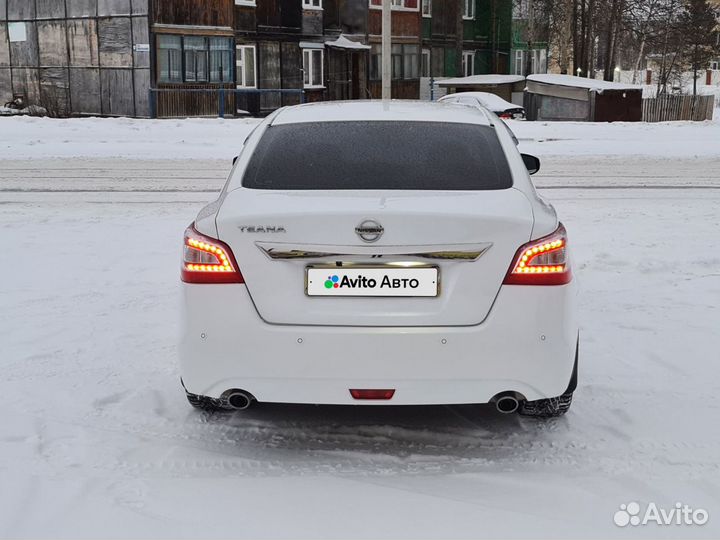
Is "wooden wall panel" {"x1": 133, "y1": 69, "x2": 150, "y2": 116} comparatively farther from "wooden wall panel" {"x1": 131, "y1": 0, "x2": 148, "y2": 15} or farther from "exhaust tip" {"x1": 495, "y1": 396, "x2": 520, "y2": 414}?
"exhaust tip" {"x1": 495, "y1": 396, "x2": 520, "y2": 414}

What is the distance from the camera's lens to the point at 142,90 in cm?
3525

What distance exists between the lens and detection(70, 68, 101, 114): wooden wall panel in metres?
36.5

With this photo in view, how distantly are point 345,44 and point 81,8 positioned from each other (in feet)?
37.4

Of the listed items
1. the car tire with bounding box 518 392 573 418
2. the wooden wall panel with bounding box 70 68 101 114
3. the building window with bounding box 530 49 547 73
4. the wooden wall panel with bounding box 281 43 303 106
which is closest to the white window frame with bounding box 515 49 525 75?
the building window with bounding box 530 49 547 73

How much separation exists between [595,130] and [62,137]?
560 inches

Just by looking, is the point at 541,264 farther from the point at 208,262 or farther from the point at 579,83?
the point at 579,83

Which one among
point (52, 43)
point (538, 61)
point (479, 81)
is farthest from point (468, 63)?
point (52, 43)

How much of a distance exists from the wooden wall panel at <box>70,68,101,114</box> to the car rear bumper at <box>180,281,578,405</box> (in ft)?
111

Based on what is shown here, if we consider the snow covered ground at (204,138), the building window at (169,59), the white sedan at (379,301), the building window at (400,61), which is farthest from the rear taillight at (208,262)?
the building window at (400,61)

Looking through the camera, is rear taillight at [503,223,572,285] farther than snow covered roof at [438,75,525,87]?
No

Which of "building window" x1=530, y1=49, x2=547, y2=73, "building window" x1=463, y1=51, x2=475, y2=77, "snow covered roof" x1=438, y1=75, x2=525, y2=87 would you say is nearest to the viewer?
"snow covered roof" x1=438, y1=75, x2=525, y2=87

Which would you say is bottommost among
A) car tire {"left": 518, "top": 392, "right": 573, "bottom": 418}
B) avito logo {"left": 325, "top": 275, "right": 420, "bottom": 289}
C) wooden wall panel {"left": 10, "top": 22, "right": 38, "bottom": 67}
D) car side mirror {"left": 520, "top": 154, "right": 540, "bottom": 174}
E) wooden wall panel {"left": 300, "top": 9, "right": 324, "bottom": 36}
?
car tire {"left": 518, "top": 392, "right": 573, "bottom": 418}

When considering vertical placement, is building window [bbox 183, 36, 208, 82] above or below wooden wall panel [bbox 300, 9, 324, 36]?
below

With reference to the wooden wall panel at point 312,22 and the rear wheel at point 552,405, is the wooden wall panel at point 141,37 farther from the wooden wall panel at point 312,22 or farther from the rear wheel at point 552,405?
the rear wheel at point 552,405
